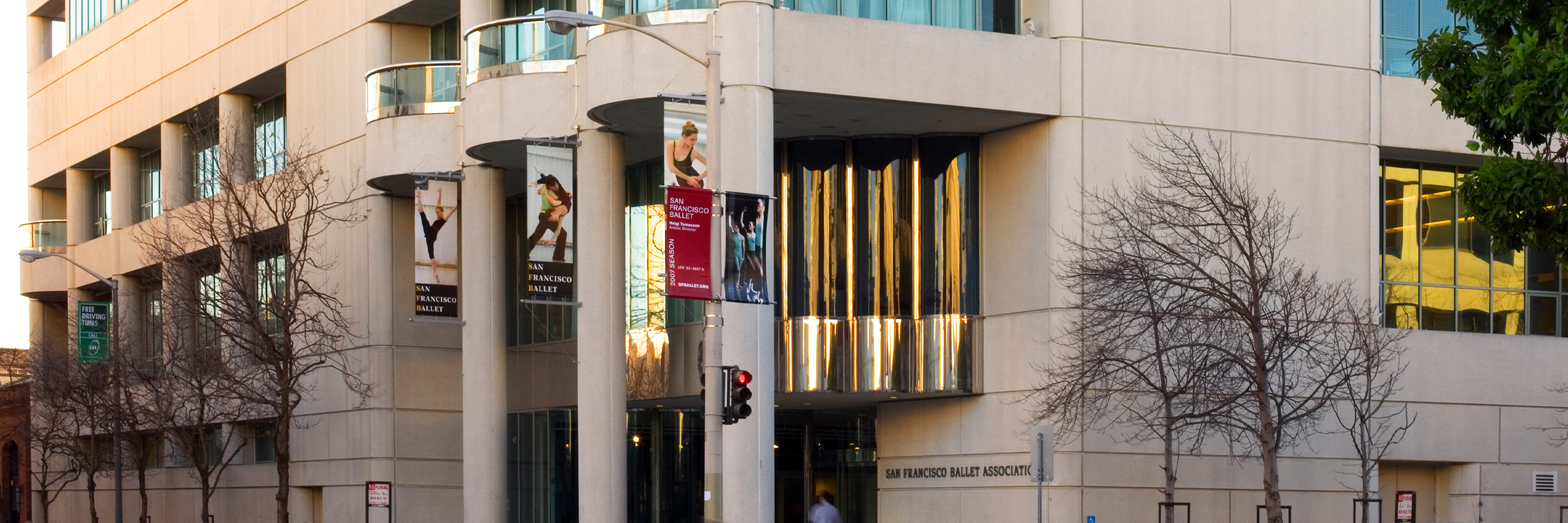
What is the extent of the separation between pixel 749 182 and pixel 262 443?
2247cm

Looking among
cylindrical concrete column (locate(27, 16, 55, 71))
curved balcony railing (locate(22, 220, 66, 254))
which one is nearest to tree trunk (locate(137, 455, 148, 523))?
curved balcony railing (locate(22, 220, 66, 254))

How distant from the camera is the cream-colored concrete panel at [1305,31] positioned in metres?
31.0

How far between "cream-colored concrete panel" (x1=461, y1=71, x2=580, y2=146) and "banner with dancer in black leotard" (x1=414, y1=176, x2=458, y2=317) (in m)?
2.58

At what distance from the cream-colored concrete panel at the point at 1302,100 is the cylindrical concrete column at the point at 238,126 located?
2130 centimetres

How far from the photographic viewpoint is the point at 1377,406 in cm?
2956

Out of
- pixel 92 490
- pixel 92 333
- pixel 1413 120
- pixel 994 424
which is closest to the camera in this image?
pixel 994 424

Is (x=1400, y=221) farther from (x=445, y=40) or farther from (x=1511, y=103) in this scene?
(x=445, y=40)

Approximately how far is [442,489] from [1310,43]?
20373mm

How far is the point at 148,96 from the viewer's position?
1949 inches

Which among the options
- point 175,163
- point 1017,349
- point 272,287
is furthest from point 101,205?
point 1017,349

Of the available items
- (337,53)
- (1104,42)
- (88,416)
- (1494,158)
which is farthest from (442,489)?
(1494,158)

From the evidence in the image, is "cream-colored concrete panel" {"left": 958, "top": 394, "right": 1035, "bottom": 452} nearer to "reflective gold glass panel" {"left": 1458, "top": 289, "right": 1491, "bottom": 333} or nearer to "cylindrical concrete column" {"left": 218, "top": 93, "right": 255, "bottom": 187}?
"reflective gold glass panel" {"left": 1458, "top": 289, "right": 1491, "bottom": 333}

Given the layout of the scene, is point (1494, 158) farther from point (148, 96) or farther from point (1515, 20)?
point (148, 96)

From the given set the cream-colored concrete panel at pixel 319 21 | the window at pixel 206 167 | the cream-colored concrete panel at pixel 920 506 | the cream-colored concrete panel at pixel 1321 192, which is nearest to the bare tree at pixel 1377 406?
the cream-colored concrete panel at pixel 1321 192
